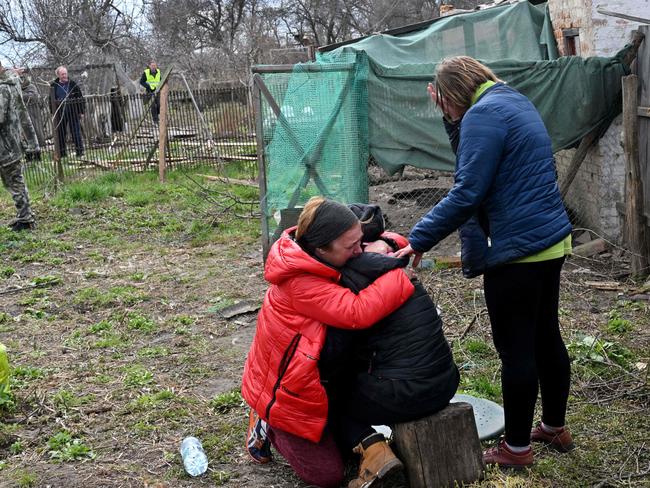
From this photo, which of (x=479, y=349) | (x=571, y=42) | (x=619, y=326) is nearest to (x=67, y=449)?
(x=479, y=349)

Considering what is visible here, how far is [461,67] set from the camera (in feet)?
11.3

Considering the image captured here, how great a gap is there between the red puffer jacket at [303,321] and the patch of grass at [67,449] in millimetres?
1253

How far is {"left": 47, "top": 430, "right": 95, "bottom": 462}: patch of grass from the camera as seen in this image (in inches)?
167

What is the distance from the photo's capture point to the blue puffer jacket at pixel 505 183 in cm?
330

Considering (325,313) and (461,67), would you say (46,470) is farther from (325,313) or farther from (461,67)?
(461,67)

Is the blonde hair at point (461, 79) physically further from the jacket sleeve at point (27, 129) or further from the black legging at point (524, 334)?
the jacket sleeve at point (27, 129)

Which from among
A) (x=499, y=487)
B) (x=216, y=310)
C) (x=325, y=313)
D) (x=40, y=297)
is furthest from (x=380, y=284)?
(x=40, y=297)

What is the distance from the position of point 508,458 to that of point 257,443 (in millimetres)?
1278

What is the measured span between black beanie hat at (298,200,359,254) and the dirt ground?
1.27 metres

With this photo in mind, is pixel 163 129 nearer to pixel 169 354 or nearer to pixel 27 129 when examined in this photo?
pixel 27 129

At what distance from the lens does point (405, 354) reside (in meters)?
3.48

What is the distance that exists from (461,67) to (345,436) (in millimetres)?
1786

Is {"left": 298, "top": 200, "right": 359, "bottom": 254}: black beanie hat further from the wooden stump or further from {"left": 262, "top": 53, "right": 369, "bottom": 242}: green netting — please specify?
{"left": 262, "top": 53, "right": 369, "bottom": 242}: green netting

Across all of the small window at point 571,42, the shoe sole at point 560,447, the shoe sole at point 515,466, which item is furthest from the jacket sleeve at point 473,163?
the small window at point 571,42
